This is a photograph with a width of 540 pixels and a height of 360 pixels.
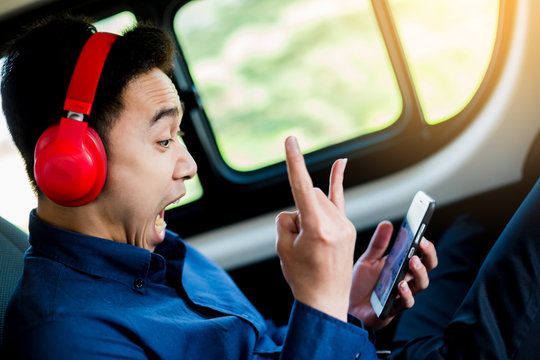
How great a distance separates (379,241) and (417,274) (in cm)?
20

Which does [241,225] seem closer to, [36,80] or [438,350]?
[438,350]

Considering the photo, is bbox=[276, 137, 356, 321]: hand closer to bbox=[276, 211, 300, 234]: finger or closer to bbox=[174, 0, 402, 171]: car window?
bbox=[276, 211, 300, 234]: finger

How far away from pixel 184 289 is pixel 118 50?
0.59m

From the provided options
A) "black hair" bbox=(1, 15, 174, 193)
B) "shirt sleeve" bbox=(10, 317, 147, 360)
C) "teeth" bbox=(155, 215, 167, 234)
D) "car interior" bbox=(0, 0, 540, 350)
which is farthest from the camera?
"car interior" bbox=(0, 0, 540, 350)

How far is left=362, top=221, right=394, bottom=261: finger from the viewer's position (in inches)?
56.7

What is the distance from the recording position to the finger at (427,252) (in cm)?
133

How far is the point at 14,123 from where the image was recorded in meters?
1.03

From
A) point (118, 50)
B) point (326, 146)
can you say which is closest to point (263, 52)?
point (326, 146)

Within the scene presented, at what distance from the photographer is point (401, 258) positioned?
4.21 ft

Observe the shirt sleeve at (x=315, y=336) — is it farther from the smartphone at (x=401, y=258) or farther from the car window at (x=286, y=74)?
the car window at (x=286, y=74)

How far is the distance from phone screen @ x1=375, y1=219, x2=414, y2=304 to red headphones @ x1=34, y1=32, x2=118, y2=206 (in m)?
0.77

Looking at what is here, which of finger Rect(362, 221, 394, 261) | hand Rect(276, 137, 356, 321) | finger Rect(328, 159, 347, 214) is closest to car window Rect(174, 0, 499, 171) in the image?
finger Rect(362, 221, 394, 261)

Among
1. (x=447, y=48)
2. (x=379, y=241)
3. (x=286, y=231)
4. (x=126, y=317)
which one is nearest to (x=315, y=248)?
(x=286, y=231)

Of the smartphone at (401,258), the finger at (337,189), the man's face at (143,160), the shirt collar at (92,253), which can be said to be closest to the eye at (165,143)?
the man's face at (143,160)
